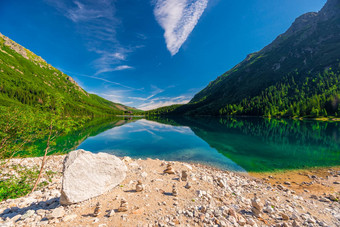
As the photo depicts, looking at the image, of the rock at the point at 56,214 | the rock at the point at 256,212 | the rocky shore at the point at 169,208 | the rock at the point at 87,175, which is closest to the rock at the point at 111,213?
the rocky shore at the point at 169,208

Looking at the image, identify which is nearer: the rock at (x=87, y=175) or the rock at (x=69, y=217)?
the rock at (x=69, y=217)

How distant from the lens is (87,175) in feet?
30.8

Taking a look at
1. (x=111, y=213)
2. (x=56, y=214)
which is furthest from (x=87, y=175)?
(x=111, y=213)

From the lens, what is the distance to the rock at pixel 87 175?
27.6 feet

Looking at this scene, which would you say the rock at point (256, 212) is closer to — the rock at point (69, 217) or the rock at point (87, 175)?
the rock at point (87, 175)

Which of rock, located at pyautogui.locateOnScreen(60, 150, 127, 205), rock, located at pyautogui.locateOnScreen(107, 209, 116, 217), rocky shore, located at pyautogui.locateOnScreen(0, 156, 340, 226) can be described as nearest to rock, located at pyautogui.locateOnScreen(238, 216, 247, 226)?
rocky shore, located at pyautogui.locateOnScreen(0, 156, 340, 226)

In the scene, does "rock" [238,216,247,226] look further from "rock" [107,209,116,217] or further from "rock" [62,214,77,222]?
"rock" [62,214,77,222]

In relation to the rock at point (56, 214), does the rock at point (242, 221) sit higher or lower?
lower

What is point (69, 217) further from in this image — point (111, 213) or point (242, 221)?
point (242, 221)

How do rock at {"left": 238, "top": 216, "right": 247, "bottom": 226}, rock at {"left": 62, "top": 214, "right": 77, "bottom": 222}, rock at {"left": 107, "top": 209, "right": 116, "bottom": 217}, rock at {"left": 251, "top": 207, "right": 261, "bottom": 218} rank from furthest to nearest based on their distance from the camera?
rock at {"left": 251, "top": 207, "right": 261, "bottom": 218} < rock at {"left": 107, "top": 209, "right": 116, "bottom": 217} < rock at {"left": 238, "top": 216, "right": 247, "bottom": 226} < rock at {"left": 62, "top": 214, "right": 77, "bottom": 222}

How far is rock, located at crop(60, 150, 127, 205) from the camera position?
8.40 m

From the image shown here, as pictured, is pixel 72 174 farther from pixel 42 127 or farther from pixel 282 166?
pixel 282 166

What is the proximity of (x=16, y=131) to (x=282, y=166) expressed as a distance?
1370 inches

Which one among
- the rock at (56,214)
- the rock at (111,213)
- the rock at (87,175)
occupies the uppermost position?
the rock at (87,175)
